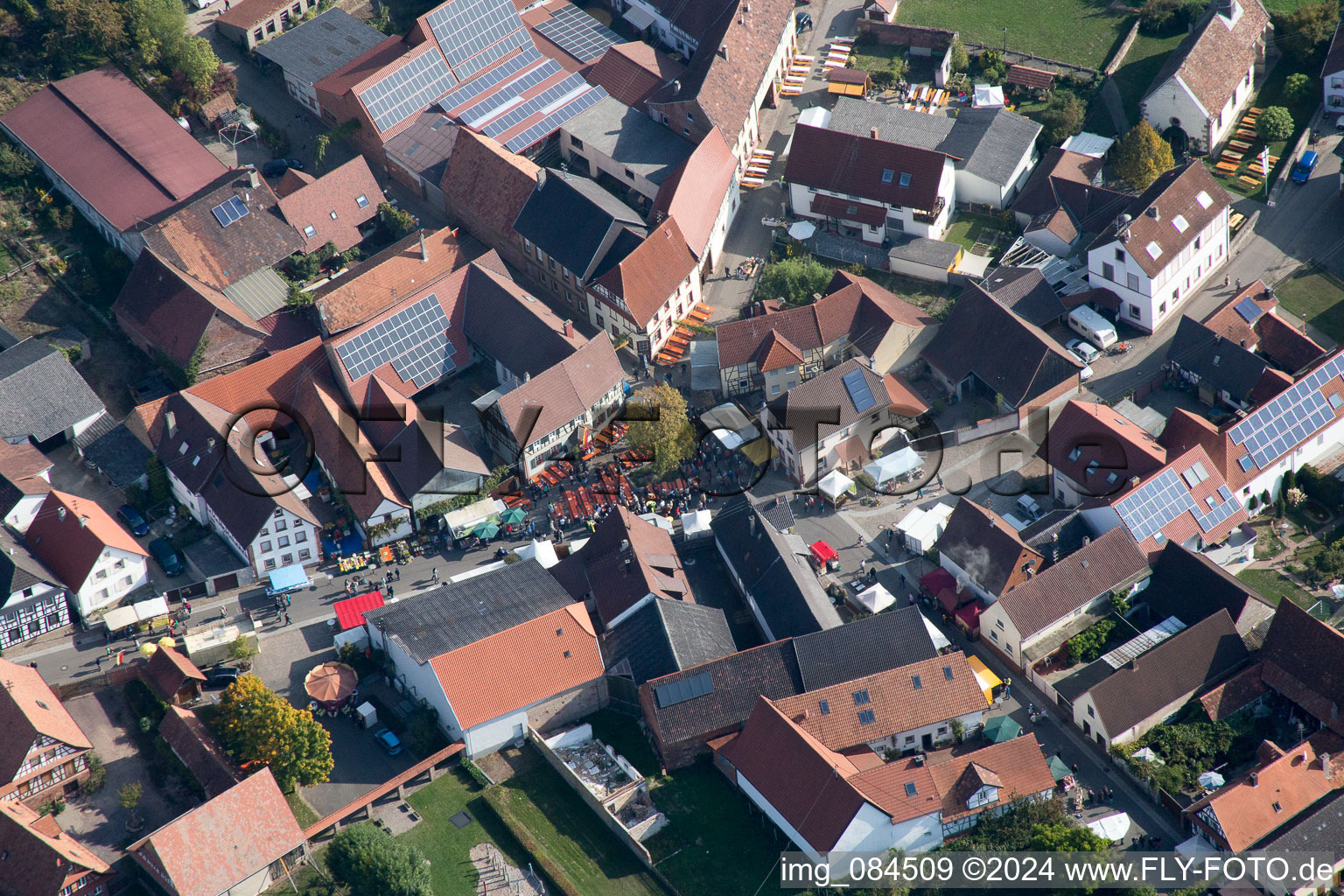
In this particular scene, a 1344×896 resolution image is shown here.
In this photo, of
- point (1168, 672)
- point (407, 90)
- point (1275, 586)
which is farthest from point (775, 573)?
point (407, 90)

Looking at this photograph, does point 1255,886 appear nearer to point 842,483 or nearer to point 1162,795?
point 1162,795

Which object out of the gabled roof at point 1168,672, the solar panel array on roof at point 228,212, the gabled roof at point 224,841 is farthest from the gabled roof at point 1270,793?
the solar panel array on roof at point 228,212

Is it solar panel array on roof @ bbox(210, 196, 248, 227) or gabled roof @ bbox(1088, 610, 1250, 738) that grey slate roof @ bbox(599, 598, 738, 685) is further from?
solar panel array on roof @ bbox(210, 196, 248, 227)

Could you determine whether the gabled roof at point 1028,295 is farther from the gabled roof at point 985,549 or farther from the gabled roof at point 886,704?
the gabled roof at point 886,704

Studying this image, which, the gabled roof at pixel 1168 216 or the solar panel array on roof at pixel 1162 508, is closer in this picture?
the solar panel array on roof at pixel 1162 508

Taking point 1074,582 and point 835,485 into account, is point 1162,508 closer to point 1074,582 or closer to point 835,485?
point 1074,582

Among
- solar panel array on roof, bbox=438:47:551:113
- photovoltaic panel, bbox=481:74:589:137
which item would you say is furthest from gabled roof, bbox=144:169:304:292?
photovoltaic panel, bbox=481:74:589:137
